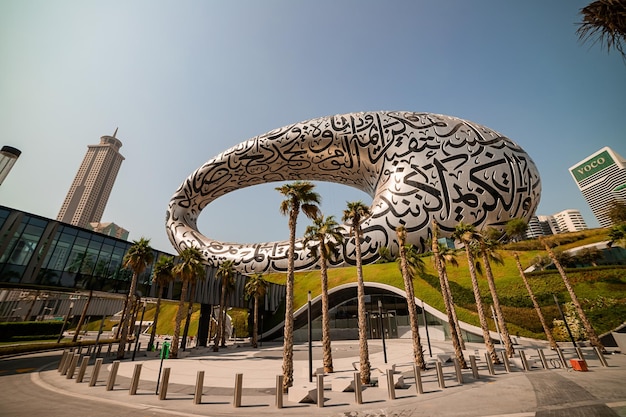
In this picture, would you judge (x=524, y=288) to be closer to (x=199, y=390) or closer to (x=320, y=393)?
(x=320, y=393)

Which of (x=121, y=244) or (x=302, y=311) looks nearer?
(x=121, y=244)

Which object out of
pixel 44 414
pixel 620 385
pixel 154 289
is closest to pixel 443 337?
pixel 620 385

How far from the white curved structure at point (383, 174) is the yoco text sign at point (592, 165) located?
3685 inches

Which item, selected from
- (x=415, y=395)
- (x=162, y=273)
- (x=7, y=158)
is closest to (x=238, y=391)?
(x=415, y=395)

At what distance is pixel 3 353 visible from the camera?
20.9m

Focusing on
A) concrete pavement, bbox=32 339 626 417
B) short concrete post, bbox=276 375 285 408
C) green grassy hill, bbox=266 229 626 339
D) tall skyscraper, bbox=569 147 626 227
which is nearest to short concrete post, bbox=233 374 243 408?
concrete pavement, bbox=32 339 626 417

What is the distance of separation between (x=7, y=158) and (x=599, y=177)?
14794 centimetres

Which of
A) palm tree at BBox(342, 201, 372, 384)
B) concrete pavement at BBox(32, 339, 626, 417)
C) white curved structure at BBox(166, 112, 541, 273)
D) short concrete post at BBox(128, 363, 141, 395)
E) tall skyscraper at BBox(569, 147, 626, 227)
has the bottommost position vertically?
concrete pavement at BBox(32, 339, 626, 417)

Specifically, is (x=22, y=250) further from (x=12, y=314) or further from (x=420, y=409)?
(x=12, y=314)

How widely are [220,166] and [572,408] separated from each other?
158 ft

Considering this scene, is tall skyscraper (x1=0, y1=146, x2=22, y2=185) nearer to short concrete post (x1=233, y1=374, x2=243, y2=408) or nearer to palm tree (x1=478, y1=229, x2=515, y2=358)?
short concrete post (x1=233, y1=374, x2=243, y2=408)

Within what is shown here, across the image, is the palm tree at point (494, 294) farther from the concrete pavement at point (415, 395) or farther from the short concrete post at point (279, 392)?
the short concrete post at point (279, 392)

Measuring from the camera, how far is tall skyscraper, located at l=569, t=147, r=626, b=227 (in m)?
87.8

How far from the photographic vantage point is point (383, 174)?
39750 millimetres
